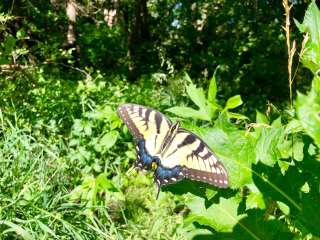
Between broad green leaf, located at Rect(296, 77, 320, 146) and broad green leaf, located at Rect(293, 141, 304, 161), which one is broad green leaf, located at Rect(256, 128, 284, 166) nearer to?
broad green leaf, located at Rect(293, 141, 304, 161)

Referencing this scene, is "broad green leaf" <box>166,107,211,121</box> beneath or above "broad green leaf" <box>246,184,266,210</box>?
above

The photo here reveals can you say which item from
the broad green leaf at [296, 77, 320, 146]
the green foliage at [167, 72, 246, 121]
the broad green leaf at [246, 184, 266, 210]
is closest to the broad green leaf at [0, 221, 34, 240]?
the green foliage at [167, 72, 246, 121]

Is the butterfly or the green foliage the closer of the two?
the butterfly

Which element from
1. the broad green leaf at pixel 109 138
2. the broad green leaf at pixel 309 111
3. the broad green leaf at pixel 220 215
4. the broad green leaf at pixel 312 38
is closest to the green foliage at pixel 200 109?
the broad green leaf at pixel 220 215

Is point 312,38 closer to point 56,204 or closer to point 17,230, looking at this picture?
point 17,230

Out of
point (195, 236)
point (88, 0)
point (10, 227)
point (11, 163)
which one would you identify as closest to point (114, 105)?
point (11, 163)

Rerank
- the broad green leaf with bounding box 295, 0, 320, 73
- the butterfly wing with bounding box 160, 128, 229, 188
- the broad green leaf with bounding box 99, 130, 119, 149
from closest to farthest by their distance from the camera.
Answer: the broad green leaf with bounding box 295, 0, 320, 73 < the butterfly wing with bounding box 160, 128, 229, 188 < the broad green leaf with bounding box 99, 130, 119, 149

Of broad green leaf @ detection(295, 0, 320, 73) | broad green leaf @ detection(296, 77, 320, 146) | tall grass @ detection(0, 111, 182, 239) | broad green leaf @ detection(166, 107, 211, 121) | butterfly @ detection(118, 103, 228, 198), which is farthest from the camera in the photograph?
tall grass @ detection(0, 111, 182, 239)
